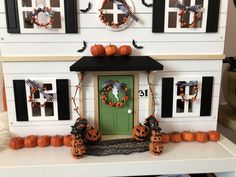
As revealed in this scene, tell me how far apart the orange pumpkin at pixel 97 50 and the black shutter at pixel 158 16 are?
0.69ft

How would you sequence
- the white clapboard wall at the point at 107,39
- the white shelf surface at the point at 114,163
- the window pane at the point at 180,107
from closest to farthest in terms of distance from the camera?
the white shelf surface at the point at 114,163 < the white clapboard wall at the point at 107,39 < the window pane at the point at 180,107

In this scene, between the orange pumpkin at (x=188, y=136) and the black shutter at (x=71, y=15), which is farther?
the orange pumpkin at (x=188, y=136)

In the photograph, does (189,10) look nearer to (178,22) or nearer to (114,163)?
(178,22)

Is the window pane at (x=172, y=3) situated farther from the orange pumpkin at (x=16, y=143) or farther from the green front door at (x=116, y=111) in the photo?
the orange pumpkin at (x=16, y=143)

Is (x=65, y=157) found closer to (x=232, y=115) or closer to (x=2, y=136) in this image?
(x=2, y=136)

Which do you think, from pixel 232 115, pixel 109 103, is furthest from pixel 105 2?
pixel 232 115

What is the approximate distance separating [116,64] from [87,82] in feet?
0.57

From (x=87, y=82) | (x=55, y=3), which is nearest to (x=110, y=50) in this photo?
(x=87, y=82)

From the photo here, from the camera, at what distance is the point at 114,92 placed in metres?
1.00

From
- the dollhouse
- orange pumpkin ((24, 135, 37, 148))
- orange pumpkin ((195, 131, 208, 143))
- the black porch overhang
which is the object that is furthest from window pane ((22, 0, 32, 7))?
orange pumpkin ((195, 131, 208, 143))

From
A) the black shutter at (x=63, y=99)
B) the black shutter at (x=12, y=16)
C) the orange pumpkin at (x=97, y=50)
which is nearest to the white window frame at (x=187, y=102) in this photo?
the orange pumpkin at (x=97, y=50)

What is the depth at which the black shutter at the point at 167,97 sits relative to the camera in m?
1.01

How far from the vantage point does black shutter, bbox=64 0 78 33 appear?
3.04 ft

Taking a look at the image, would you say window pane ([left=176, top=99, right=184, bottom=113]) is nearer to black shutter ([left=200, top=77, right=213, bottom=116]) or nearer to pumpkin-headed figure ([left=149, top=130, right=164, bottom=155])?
black shutter ([left=200, top=77, right=213, bottom=116])
